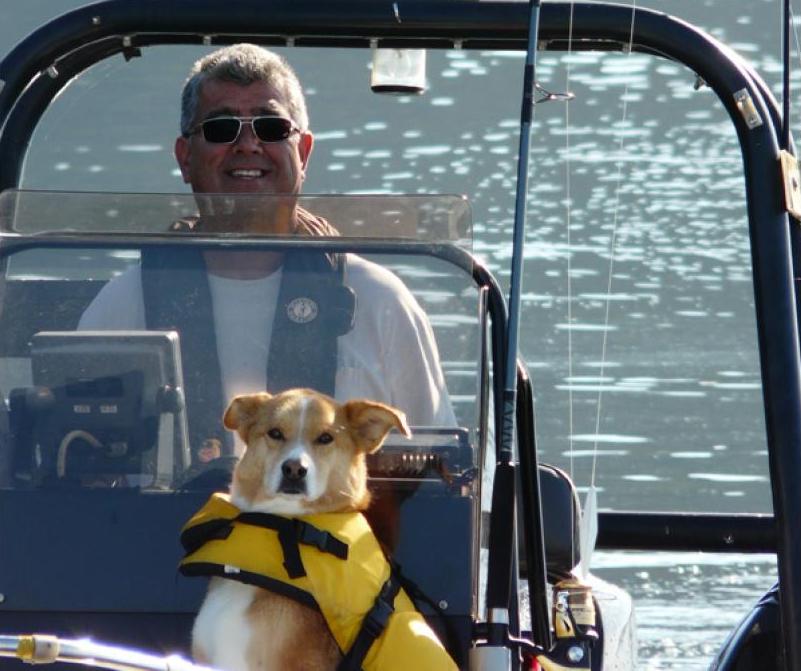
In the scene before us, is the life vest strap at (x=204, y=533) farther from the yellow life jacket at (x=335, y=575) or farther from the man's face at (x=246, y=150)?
the man's face at (x=246, y=150)

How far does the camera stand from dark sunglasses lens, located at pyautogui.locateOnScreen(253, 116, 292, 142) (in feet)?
14.1

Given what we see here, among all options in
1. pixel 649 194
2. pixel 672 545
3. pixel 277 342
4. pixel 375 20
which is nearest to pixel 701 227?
pixel 649 194

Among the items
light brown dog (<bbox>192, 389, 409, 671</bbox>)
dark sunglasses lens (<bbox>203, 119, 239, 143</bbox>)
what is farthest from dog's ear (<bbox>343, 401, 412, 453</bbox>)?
dark sunglasses lens (<bbox>203, 119, 239, 143</bbox>)

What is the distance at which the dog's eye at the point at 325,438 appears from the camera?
3258 millimetres

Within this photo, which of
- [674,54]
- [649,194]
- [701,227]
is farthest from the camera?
[649,194]

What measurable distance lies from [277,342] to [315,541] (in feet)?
1.38

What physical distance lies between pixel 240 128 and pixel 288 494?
1.27 m

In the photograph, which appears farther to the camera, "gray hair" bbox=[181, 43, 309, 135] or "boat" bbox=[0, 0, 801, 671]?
"gray hair" bbox=[181, 43, 309, 135]

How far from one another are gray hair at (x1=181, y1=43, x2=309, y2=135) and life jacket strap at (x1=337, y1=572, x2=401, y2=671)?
1.45 m

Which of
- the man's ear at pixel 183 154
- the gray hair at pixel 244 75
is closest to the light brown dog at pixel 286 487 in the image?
the gray hair at pixel 244 75

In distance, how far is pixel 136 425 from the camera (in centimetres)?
346

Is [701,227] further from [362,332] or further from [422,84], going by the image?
[362,332]

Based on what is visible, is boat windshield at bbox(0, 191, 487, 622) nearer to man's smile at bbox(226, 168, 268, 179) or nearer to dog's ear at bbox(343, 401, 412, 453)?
dog's ear at bbox(343, 401, 412, 453)

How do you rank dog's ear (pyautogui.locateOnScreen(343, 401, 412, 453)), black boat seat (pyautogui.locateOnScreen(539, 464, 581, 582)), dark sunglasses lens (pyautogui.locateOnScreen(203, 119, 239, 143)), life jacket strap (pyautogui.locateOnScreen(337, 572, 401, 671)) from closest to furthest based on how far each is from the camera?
life jacket strap (pyautogui.locateOnScreen(337, 572, 401, 671))
dog's ear (pyautogui.locateOnScreen(343, 401, 412, 453))
black boat seat (pyautogui.locateOnScreen(539, 464, 581, 582))
dark sunglasses lens (pyautogui.locateOnScreen(203, 119, 239, 143))
